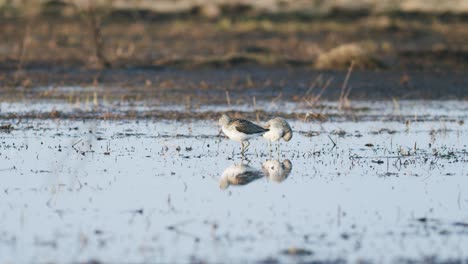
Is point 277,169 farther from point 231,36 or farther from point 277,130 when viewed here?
point 231,36

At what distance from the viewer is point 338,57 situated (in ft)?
89.6

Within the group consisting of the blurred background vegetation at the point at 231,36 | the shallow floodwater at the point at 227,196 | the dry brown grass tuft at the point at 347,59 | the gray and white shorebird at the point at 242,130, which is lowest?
the shallow floodwater at the point at 227,196

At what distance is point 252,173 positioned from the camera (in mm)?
12750

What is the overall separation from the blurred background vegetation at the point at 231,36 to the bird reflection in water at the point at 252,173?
45.6 ft

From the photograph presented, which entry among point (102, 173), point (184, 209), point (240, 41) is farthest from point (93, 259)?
point (240, 41)

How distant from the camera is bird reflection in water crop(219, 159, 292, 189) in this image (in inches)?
480

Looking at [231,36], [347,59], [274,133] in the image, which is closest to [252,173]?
[274,133]

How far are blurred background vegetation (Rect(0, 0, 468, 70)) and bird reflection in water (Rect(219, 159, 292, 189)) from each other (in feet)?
45.6

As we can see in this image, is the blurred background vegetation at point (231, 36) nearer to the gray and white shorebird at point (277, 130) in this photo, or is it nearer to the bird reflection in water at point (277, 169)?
the gray and white shorebird at point (277, 130)

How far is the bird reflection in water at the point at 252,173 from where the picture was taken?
40.0 feet

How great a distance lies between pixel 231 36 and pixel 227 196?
24872mm

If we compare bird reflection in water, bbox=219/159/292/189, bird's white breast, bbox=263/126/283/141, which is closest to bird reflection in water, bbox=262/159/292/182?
bird reflection in water, bbox=219/159/292/189

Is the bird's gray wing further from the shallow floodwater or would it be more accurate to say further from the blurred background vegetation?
the blurred background vegetation

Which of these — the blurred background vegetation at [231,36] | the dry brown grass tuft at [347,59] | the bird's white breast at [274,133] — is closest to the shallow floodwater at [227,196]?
the bird's white breast at [274,133]
